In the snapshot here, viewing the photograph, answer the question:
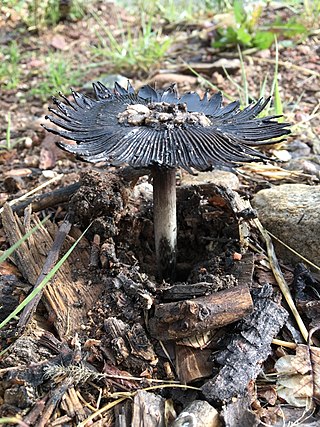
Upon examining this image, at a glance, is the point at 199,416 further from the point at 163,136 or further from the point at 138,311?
the point at 163,136

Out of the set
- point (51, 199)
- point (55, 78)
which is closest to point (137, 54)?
→ point (55, 78)

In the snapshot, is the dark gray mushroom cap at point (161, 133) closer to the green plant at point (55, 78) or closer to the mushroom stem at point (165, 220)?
the mushroom stem at point (165, 220)

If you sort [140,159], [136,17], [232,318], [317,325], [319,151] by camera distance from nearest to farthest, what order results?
[140,159], [232,318], [317,325], [319,151], [136,17]

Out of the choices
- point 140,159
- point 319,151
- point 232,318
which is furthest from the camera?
point 319,151

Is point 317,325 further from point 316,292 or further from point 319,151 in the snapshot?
point 319,151

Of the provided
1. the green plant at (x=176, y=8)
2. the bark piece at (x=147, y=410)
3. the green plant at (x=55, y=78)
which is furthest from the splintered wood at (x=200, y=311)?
the green plant at (x=176, y=8)

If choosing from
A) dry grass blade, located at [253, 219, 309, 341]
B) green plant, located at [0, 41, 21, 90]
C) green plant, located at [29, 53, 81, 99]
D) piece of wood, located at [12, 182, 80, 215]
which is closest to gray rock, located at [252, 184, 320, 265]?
dry grass blade, located at [253, 219, 309, 341]

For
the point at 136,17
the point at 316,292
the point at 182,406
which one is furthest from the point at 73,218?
the point at 136,17

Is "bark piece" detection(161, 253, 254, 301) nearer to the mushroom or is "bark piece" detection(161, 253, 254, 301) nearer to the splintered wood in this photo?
the splintered wood
